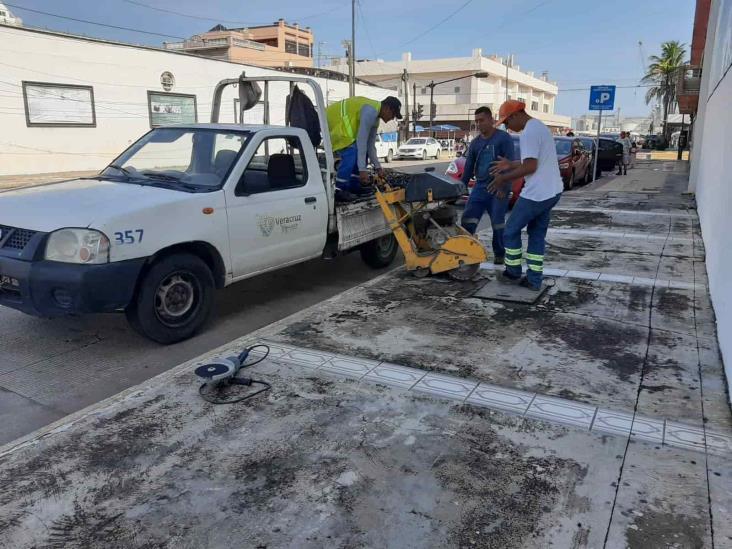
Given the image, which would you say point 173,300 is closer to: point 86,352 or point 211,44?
point 86,352

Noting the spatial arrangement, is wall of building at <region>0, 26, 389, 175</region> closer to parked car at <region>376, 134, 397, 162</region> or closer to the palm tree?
parked car at <region>376, 134, 397, 162</region>

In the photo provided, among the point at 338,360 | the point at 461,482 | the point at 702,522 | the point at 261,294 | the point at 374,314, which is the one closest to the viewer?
the point at 702,522

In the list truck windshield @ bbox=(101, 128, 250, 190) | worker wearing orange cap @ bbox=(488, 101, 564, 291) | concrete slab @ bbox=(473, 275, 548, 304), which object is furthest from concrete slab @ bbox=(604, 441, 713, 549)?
truck windshield @ bbox=(101, 128, 250, 190)

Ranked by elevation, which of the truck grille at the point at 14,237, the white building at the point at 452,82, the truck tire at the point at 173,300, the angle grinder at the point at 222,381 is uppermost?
the white building at the point at 452,82

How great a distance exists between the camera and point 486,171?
717cm

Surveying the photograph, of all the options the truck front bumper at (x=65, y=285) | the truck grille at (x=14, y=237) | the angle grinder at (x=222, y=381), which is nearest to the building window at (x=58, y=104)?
the truck grille at (x=14, y=237)

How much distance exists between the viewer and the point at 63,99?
26047 mm

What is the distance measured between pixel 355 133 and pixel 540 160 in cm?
217

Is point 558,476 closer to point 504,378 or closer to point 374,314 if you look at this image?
point 504,378

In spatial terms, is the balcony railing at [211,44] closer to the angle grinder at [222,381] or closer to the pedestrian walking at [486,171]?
the pedestrian walking at [486,171]

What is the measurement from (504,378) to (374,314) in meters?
1.67

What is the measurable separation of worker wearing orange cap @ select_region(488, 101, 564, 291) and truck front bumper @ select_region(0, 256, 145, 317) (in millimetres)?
3693

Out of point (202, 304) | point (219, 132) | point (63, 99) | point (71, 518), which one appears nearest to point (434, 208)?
point (219, 132)

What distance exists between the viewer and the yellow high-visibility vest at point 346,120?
22.8ft
